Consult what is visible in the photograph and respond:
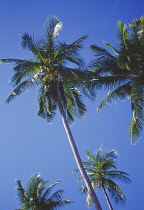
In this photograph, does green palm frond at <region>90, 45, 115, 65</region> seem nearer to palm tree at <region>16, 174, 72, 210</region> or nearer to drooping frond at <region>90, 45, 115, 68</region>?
drooping frond at <region>90, 45, 115, 68</region>

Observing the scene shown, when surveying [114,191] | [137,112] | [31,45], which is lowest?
[114,191]

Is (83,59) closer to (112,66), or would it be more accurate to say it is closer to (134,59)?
(112,66)

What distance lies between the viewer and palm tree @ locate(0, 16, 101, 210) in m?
12.9

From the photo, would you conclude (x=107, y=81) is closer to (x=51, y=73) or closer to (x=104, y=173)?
(x=51, y=73)

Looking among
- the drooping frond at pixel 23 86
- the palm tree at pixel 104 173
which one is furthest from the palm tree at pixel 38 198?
the drooping frond at pixel 23 86

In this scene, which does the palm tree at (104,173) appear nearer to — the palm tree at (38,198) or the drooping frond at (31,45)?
the palm tree at (38,198)

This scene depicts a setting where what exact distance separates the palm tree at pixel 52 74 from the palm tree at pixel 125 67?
97 cm

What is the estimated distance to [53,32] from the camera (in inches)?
539

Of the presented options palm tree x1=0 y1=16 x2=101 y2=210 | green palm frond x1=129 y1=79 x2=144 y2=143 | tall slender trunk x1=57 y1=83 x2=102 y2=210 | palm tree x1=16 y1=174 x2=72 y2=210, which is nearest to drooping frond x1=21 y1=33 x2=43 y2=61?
palm tree x1=0 y1=16 x2=101 y2=210

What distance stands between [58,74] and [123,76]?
3751 mm

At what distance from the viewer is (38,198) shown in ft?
55.1

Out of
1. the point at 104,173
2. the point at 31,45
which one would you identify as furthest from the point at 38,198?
the point at 31,45

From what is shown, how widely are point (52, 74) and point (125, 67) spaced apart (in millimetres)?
4227

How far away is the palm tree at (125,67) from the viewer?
454 inches
